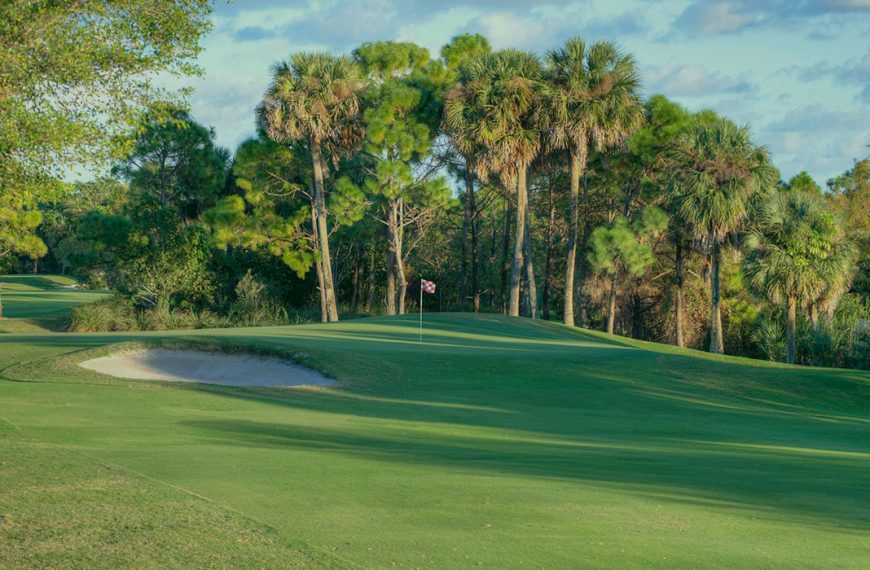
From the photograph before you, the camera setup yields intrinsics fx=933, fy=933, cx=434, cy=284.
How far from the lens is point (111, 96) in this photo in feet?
46.9

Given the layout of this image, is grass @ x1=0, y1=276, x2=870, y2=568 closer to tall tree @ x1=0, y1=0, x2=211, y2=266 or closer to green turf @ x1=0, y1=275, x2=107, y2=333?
tall tree @ x1=0, y1=0, x2=211, y2=266

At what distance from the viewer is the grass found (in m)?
7.04

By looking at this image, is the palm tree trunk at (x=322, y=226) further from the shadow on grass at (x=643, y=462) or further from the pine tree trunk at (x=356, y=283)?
the shadow on grass at (x=643, y=462)

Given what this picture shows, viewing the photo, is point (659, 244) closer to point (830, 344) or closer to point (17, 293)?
point (830, 344)

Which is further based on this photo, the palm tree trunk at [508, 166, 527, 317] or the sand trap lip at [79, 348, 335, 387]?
the palm tree trunk at [508, 166, 527, 317]

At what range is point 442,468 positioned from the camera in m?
10.6

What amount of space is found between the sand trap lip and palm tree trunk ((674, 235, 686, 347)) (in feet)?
96.7

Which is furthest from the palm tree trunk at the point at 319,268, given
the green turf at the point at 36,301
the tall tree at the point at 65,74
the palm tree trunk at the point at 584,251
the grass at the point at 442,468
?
the tall tree at the point at 65,74

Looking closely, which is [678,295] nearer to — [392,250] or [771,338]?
[771,338]

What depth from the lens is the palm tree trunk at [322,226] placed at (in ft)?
163

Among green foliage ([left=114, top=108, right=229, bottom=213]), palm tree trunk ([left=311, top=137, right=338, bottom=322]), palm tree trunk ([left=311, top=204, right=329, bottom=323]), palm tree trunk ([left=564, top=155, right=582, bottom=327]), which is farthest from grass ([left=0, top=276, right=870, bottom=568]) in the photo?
green foliage ([left=114, top=108, right=229, bottom=213])

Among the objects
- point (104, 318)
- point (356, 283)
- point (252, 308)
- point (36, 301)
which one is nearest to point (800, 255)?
point (252, 308)

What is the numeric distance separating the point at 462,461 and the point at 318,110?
128ft

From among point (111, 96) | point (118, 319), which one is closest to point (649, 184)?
point (118, 319)
